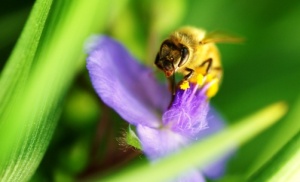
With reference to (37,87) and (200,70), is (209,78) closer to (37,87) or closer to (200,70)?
(200,70)

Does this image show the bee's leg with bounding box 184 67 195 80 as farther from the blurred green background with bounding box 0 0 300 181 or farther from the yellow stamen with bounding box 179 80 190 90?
the blurred green background with bounding box 0 0 300 181

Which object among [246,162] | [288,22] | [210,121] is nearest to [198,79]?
[210,121]

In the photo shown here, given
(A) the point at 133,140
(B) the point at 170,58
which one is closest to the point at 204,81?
(B) the point at 170,58

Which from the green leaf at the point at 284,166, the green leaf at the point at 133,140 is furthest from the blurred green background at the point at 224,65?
the green leaf at the point at 284,166

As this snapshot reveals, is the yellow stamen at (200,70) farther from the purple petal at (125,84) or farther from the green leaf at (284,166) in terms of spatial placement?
the green leaf at (284,166)

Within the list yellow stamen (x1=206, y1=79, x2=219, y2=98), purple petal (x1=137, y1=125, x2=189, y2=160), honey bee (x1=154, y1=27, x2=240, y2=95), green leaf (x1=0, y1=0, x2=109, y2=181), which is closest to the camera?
green leaf (x1=0, y1=0, x2=109, y2=181)

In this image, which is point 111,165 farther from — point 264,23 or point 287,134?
point 264,23

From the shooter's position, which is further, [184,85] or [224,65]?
[224,65]

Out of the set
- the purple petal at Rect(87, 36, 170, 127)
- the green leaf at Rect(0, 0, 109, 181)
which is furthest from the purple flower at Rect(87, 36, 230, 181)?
the green leaf at Rect(0, 0, 109, 181)
